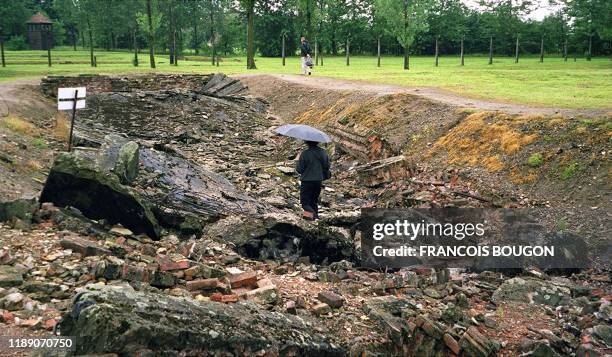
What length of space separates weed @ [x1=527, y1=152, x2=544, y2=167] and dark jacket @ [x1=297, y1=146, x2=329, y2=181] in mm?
5743

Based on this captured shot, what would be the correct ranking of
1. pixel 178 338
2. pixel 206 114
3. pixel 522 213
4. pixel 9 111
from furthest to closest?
pixel 206 114
pixel 9 111
pixel 522 213
pixel 178 338

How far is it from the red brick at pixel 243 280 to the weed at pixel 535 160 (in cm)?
885

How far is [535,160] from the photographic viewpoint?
1374 cm

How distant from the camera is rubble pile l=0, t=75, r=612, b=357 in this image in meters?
6.17

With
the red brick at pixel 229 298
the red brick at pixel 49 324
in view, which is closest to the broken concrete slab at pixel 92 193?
the red brick at pixel 229 298

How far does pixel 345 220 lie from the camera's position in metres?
12.7

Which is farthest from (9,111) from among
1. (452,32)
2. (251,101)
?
(452,32)

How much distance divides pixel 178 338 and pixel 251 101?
24.5 meters

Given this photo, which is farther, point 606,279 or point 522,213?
point 522,213

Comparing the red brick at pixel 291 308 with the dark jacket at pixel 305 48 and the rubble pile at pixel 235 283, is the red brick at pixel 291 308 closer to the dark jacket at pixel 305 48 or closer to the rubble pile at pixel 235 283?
the rubble pile at pixel 235 283

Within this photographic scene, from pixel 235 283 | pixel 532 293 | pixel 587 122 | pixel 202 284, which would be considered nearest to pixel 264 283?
pixel 235 283

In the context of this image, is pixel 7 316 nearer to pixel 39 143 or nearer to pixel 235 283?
pixel 235 283

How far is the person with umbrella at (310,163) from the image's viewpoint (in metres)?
11.2

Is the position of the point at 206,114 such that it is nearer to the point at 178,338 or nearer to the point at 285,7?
the point at 178,338
